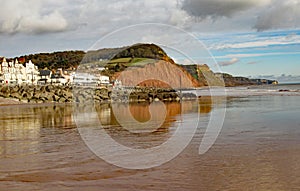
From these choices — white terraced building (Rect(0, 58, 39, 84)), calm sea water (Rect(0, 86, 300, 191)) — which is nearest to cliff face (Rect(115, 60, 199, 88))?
white terraced building (Rect(0, 58, 39, 84))

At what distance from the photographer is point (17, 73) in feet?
288

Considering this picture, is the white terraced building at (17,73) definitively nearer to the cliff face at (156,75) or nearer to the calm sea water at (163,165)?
the cliff face at (156,75)

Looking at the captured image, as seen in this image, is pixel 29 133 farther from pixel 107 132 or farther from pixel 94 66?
pixel 94 66

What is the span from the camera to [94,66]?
297 ft

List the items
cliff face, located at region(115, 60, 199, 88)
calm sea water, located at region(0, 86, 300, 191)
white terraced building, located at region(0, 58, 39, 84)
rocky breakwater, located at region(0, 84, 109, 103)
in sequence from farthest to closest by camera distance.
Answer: cliff face, located at region(115, 60, 199, 88)
white terraced building, located at region(0, 58, 39, 84)
rocky breakwater, located at region(0, 84, 109, 103)
calm sea water, located at region(0, 86, 300, 191)

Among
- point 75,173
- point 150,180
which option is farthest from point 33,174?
point 150,180

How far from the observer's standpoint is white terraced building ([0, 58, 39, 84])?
266 ft

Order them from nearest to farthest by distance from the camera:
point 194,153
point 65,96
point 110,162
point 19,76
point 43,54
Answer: point 110,162, point 194,153, point 65,96, point 19,76, point 43,54

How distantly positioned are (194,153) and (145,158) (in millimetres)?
1502

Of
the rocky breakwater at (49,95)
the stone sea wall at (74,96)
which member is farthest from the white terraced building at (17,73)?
the stone sea wall at (74,96)

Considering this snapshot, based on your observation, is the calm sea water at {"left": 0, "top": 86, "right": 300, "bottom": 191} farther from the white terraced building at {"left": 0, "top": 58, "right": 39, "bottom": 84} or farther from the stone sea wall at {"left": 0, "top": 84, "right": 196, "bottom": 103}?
the white terraced building at {"left": 0, "top": 58, "right": 39, "bottom": 84}

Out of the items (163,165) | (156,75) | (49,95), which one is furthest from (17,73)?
(163,165)

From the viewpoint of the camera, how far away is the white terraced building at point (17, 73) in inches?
3197

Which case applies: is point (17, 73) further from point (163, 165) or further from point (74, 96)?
point (163, 165)
